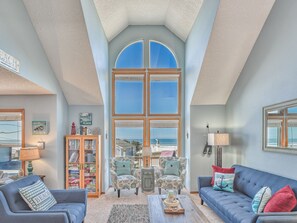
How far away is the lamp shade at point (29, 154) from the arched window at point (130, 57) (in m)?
3.12

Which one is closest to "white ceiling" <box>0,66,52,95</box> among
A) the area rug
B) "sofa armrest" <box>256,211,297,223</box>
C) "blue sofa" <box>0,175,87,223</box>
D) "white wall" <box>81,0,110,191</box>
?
"white wall" <box>81,0,110,191</box>

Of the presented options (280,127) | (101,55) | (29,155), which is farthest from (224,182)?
(101,55)

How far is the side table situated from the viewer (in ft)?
18.7

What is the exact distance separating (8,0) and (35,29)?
2.57 feet

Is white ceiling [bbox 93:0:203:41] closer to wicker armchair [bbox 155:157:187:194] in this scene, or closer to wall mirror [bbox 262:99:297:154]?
wall mirror [bbox 262:99:297:154]

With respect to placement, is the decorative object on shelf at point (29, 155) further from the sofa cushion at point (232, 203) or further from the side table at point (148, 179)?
the sofa cushion at point (232, 203)

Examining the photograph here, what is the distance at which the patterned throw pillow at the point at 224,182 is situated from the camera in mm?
4256

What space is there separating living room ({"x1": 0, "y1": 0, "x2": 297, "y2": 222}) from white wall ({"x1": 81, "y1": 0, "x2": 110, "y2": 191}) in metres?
0.02

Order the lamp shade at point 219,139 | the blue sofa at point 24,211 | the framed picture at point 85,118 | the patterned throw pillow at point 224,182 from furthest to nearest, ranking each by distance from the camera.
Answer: the framed picture at point 85,118
the lamp shade at point 219,139
the patterned throw pillow at point 224,182
the blue sofa at point 24,211

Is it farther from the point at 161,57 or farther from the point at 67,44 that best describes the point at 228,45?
the point at 67,44

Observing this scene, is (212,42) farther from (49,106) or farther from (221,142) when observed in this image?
(49,106)

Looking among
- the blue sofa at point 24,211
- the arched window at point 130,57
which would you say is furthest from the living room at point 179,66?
the blue sofa at point 24,211

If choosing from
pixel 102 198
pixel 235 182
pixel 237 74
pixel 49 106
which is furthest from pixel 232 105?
pixel 49 106

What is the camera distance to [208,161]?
595 cm
